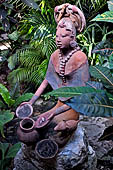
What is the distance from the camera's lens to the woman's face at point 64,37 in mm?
1485

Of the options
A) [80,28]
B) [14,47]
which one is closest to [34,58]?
[14,47]

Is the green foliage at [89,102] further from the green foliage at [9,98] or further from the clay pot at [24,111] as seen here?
the green foliage at [9,98]

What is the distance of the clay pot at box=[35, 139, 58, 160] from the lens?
1.47 metres

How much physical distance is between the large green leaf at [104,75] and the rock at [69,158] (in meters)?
0.63

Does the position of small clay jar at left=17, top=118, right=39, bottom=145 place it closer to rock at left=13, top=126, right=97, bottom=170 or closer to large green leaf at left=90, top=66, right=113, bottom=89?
rock at left=13, top=126, right=97, bottom=170

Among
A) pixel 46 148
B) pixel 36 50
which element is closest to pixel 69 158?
pixel 46 148

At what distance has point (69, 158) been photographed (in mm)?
1548

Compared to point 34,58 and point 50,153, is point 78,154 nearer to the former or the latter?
point 50,153

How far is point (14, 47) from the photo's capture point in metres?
4.01

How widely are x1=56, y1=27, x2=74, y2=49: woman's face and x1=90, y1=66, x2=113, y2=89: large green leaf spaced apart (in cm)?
31

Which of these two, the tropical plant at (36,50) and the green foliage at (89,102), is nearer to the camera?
the green foliage at (89,102)

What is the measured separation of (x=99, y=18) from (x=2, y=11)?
4.76 ft

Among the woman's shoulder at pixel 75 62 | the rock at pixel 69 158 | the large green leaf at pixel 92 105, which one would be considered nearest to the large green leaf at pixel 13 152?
the rock at pixel 69 158

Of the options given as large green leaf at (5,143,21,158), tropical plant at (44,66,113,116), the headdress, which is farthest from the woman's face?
large green leaf at (5,143,21,158)
